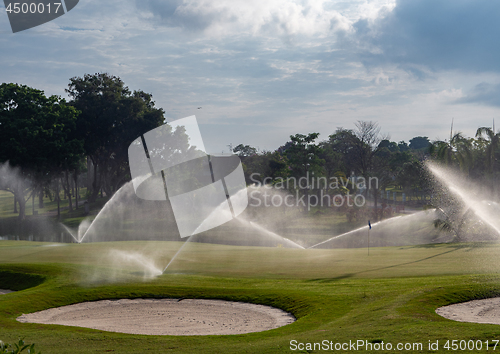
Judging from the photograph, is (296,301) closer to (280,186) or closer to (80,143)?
(280,186)

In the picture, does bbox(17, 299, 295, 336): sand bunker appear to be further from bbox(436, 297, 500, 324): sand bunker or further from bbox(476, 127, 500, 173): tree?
bbox(476, 127, 500, 173): tree

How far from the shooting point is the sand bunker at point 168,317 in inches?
550

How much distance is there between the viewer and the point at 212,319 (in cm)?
1506

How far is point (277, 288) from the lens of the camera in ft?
59.7

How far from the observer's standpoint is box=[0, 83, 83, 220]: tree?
201 ft

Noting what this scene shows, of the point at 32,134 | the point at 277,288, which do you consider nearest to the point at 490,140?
the point at 277,288

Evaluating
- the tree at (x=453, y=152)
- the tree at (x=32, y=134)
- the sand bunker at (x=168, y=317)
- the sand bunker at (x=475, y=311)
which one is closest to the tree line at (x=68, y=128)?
the tree at (x=32, y=134)

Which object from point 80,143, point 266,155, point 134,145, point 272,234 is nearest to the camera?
point 272,234

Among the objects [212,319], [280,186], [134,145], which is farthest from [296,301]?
[134,145]

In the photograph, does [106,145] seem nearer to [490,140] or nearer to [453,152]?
[453,152]

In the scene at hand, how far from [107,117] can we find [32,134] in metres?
14.1

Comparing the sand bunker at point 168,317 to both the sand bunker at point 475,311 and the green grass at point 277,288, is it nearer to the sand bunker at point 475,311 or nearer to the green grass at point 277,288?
the green grass at point 277,288

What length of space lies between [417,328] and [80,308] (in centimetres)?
1251

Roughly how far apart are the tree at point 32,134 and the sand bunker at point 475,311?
60.4m
